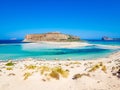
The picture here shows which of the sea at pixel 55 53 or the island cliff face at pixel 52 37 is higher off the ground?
the island cliff face at pixel 52 37

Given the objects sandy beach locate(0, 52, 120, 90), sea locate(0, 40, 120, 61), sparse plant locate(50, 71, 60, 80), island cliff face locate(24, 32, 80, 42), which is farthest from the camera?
island cliff face locate(24, 32, 80, 42)

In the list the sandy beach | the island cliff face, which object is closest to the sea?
the sandy beach

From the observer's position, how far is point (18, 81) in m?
14.6

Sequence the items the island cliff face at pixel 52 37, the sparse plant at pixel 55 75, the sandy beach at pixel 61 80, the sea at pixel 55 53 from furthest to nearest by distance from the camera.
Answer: the island cliff face at pixel 52 37 < the sea at pixel 55 53 < the sparse plant at pixel 55 75 < the sandy beach at pixel 61 80

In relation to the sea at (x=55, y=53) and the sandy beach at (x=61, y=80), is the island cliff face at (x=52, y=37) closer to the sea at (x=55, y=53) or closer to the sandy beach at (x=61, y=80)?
the sea at (x=55, y=53)

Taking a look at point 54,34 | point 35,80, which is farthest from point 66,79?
point 54,34

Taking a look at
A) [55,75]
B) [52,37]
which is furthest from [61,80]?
[52,37]

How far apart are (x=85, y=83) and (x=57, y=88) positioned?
6.25ft

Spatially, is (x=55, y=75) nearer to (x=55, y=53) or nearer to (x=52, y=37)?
(x=55, y=53)

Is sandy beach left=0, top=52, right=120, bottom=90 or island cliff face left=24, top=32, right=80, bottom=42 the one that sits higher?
island cliff face left=24, top=32, right=80, bottom=42

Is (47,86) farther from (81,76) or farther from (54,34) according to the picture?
(54,34)

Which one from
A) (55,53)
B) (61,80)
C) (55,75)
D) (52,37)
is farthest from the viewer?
(52,37)

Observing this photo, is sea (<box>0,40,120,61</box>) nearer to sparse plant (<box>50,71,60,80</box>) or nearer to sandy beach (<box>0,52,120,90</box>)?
sandy beach (<box>0,52,120,90</box>)

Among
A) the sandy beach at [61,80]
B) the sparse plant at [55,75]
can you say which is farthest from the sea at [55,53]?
the sparse plant at [55,75]
